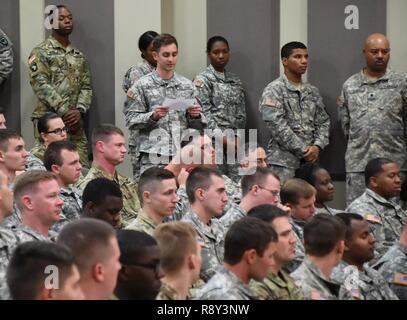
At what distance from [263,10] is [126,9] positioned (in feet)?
3.65

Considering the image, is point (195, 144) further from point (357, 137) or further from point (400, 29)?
point (400, 29)

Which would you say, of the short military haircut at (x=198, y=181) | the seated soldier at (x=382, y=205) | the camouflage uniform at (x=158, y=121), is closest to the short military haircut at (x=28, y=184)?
the short military haircut at (x=198, y=181)

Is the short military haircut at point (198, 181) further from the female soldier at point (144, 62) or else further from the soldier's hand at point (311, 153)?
the female soldier at point (144, 62)

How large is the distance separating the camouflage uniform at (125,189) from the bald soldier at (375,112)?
2.17 meters

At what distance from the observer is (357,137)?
7.24 meters

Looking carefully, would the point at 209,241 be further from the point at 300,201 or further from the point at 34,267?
the point at 34,267

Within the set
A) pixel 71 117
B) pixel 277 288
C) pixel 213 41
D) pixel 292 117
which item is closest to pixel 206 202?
pixel 277 288

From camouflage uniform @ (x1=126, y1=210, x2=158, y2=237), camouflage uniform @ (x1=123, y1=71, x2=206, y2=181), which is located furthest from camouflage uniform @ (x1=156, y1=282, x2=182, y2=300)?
camouflage uniform @ (x1=123, y1=71, x2=206, y2=181)

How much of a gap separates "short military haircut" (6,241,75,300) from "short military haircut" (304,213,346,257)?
58.9 inches

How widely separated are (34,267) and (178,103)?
152 inches

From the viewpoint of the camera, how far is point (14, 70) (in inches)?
298

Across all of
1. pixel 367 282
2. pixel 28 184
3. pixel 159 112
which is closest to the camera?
pixel 28 184

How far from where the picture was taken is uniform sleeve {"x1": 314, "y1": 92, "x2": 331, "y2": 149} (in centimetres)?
730
